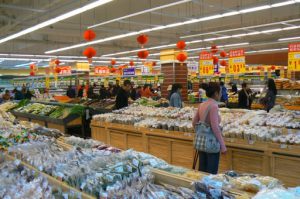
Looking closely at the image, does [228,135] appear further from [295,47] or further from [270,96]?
[295,47]

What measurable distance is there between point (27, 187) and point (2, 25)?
14.8m

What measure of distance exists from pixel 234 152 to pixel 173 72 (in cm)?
1247

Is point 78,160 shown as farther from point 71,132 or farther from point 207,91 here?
point 71,132

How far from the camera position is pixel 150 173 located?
2496mm

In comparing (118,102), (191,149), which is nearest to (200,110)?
(191,149)

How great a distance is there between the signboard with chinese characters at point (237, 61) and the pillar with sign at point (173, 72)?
8.83 feet

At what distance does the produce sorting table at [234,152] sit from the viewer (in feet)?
14.3

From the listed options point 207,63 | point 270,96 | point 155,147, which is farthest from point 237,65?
point 155,147

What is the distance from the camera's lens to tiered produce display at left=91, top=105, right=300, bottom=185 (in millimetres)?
4504

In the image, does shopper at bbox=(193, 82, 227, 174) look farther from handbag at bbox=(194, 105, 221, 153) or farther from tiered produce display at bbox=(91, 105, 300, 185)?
tiered produce display at bbox=(91, 105, 300, 185)

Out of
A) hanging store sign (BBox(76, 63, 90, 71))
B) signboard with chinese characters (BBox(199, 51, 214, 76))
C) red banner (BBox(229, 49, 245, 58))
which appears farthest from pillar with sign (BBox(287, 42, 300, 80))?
hanging store sign (BBox(76, 63, 90, 71))

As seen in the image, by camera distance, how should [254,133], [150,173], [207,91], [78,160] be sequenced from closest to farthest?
[150,173], [78,160], [207,91], [254,133]

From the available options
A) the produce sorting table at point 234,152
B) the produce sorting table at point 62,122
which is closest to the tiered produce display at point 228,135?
the produce sorting table at point 234,152

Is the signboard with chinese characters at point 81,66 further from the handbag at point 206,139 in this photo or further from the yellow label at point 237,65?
the handbag at point 206,139
